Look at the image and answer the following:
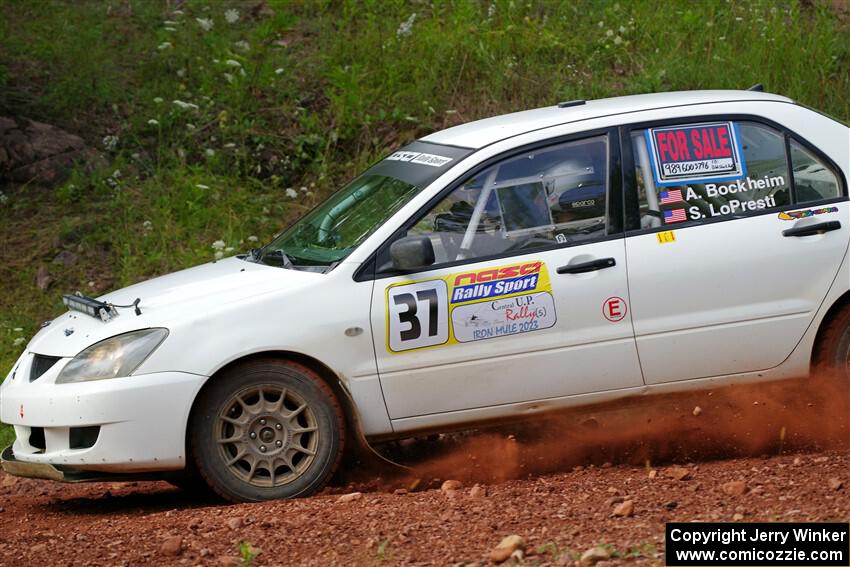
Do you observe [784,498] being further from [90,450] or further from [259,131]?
[259,131]

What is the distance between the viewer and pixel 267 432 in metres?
5.59

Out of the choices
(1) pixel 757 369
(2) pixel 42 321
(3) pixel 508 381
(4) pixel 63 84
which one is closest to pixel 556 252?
(3) pixel 508 381

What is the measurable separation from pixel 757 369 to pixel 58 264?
19.5 ft

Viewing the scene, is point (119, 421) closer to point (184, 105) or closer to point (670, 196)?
point (670, 196)

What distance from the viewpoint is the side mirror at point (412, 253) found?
5.53 m

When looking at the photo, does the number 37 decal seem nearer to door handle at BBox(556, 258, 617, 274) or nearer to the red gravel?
door handle at BBox(556, 258, 617, 274)

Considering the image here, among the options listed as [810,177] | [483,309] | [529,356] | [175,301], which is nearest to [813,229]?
[810,177]

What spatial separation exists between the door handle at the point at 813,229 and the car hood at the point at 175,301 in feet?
7.63

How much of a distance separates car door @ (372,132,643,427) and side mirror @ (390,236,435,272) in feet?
0.33

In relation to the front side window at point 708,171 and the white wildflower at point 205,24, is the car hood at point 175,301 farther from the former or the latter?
the white wildflower at point 205,24

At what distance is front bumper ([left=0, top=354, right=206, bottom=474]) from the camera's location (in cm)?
539

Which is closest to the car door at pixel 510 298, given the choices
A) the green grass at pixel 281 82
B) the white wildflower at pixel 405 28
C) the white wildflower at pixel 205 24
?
the green grass at pixel 281 82

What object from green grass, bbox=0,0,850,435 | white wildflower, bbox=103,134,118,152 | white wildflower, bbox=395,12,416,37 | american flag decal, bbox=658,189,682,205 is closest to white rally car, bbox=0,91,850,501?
american flag decal, bbox=658,189,682,205

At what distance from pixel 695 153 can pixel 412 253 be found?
1586 mm
